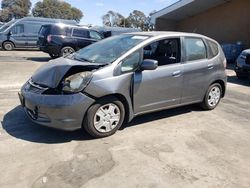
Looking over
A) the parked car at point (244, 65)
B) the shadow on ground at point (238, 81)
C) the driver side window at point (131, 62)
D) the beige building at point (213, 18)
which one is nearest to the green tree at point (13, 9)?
the beige building at point (213, 18)

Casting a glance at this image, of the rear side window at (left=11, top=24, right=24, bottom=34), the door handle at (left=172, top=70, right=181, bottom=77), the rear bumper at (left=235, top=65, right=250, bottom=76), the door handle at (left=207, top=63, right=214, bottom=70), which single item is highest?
the rear side window at (left=11, top=24, right=24, bottom=34)

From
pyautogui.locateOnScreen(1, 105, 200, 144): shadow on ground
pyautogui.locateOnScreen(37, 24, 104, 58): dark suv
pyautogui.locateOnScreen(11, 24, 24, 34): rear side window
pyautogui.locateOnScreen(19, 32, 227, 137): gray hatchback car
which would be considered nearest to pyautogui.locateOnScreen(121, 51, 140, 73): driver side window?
pyautogui.locateOnScreen(19, 32, 227, 137): gray hatchback car

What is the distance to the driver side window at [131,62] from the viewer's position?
4.71 m

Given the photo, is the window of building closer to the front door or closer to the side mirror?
the front door

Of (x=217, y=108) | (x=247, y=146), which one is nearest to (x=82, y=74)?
(x=247, y=146)

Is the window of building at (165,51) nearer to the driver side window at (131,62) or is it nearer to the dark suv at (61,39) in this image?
the driver side window at (131,62)

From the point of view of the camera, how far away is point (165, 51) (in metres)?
5.71

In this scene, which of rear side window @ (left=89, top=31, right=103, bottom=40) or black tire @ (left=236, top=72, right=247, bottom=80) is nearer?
black tire @ (left=236, top=72, right=247, bottom=80)

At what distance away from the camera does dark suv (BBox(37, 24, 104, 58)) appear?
1382 cm

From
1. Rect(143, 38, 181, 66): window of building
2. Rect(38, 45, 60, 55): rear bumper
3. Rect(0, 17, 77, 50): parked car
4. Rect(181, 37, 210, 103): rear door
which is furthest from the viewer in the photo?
Rect(0, 17, 77, 50): parked car

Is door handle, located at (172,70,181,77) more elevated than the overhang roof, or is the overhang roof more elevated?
the overhang roof

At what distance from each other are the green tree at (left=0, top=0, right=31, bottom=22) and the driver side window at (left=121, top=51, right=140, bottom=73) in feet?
267

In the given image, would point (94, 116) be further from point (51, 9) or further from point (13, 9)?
point (13, 9)

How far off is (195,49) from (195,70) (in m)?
0.45
